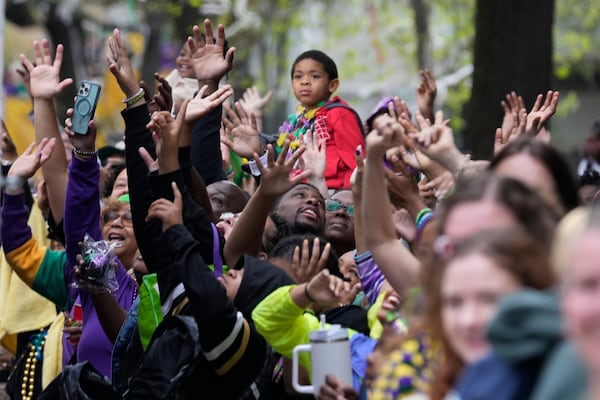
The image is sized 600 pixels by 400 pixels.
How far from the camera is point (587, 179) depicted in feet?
28.8

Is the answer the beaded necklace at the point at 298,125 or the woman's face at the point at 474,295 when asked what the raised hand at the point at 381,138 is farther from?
the beaded necklace at the point at 298,125

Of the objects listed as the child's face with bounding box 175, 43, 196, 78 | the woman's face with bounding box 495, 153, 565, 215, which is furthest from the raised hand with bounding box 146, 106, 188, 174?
the child's face with bounding box 175, 43, 196, 78

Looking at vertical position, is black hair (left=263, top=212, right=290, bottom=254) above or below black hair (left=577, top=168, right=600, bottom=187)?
above

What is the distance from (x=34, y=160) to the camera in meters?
6.57

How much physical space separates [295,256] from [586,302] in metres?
2.92

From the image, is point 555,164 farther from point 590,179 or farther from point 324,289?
point 590,179

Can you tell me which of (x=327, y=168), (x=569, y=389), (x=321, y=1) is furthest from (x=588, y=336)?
(x=321, y=1)

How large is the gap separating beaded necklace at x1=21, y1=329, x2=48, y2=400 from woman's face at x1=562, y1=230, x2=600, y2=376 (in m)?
5.11

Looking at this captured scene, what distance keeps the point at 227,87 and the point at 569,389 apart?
3629 mm

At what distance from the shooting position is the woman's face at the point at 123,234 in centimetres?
687

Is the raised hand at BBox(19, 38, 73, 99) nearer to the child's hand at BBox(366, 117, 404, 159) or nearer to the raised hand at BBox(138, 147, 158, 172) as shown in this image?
the raised hand at BBox(138, 147, 158, 172)

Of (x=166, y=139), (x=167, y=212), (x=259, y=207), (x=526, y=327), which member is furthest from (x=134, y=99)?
(x=526, y=327)

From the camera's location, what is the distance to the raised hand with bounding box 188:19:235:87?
6.84m

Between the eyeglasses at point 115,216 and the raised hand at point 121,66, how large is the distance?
0.79 m
